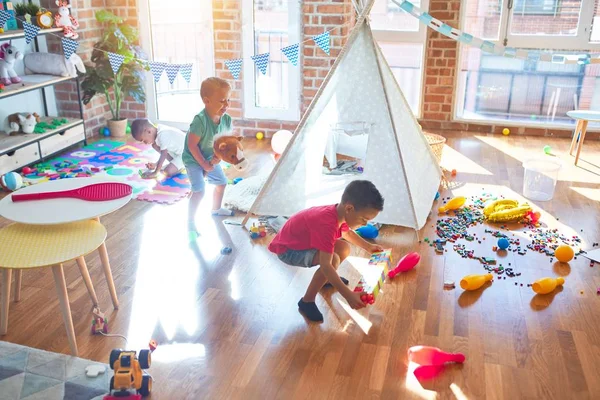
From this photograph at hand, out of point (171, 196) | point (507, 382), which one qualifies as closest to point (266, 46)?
point (171, 196)

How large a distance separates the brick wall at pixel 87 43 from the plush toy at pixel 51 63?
0.29 m

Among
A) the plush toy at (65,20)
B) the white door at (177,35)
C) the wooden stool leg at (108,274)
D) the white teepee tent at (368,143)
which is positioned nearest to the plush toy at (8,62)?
the plush toy at (65,20)

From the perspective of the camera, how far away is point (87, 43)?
16.6 feet

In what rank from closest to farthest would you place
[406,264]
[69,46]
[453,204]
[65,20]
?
1. [406,264]
2. [453,204]
3. [69,46]
4. [65,20]

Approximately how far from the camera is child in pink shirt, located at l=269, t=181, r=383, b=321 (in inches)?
93.4

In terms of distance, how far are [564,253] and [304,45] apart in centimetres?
279

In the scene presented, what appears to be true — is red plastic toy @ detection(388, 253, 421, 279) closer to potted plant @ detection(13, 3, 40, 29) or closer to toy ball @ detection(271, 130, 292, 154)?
toy ball @ detection(271, 130, 292, 154)

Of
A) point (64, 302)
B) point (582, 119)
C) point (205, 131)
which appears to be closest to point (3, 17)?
point (205, 131)

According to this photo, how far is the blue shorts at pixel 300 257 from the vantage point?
2.57 meters

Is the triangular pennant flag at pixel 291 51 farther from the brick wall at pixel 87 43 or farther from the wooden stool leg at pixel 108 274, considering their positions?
the brick wall at pixel 87 43

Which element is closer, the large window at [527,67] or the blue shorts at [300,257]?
the blue shorts at [300,257]

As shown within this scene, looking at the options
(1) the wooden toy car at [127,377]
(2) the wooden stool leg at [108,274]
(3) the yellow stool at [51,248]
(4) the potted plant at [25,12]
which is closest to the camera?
(1) the wooden toy car at [127,377]

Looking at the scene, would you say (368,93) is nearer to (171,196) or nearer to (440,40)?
(171,196)

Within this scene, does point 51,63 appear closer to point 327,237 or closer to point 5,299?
point 5,299
